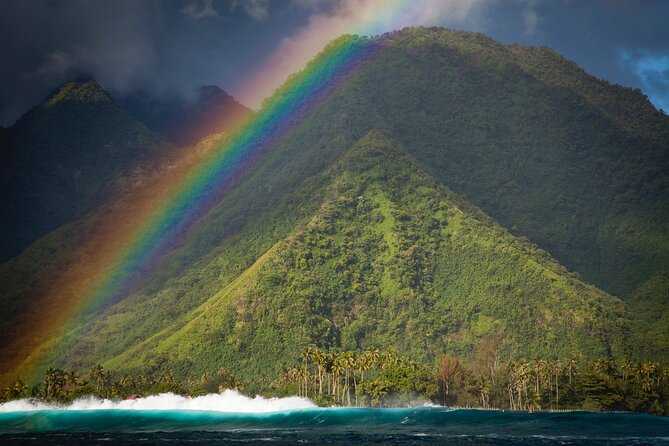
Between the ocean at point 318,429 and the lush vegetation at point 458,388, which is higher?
the lush vegetation at point 458,388

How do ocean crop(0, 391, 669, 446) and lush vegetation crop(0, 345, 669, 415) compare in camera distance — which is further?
lush vegetation crop(0, 345, 669, 415)

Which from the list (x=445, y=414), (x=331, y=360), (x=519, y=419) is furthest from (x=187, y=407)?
(x=519, y=419)

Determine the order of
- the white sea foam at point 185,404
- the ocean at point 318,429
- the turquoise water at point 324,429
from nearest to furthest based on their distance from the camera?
the ocean at point 318,429 → the turquoise water at point 324,429 → the white sea foam at point 185,404

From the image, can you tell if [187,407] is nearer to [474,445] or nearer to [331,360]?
[331,360]

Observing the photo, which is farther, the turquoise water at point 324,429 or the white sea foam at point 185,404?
the white sea foam at point 185,404

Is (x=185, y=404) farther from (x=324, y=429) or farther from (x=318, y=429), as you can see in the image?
(x=324, y=429)

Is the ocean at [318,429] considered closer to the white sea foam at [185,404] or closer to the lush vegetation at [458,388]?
the white sea foam at [185,404]

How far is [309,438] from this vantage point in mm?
82562

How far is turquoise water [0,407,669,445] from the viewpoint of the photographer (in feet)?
264

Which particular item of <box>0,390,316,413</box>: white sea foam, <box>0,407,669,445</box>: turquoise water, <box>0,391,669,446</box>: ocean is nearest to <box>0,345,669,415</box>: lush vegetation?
<box>0,390,316,413</box>: white sea foam

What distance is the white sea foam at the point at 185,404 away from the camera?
513 ft

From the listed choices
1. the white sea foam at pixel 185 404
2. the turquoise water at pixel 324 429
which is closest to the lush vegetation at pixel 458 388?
the white sea foam at pixel 185 404

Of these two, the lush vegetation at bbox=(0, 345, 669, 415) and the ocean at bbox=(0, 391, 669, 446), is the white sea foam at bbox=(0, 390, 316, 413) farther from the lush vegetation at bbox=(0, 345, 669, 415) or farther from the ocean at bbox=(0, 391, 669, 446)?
the ocean at bbox=(0, 391, 669, 446)

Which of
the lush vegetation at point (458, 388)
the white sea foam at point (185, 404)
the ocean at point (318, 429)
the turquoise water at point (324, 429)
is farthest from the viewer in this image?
the lush vegetation at point (458, 388)
